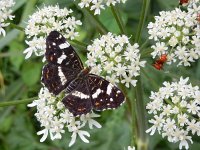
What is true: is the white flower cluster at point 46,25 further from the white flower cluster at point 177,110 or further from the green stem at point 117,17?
the white flower cluster at point 177,110

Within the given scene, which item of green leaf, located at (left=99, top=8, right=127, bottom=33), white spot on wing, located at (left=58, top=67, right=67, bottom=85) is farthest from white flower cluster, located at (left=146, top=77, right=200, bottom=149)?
green leaf, located at (left=99, top=8, right=127, bottom=33)

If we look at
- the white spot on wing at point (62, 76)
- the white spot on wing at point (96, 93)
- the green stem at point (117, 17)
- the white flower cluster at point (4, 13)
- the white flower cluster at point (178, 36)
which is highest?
the white flower cluster at point (4, 13)

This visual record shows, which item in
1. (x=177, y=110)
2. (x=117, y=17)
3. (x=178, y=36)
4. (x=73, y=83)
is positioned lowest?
(x=177, y=110)

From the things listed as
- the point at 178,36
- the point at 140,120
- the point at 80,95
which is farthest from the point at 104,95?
the point at 178,36

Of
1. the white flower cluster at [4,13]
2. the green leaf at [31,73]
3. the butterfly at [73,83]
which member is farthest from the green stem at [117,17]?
the green leaf at [31,73]

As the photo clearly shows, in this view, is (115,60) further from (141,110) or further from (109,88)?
(141,110)

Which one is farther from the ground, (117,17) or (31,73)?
(31,73)
